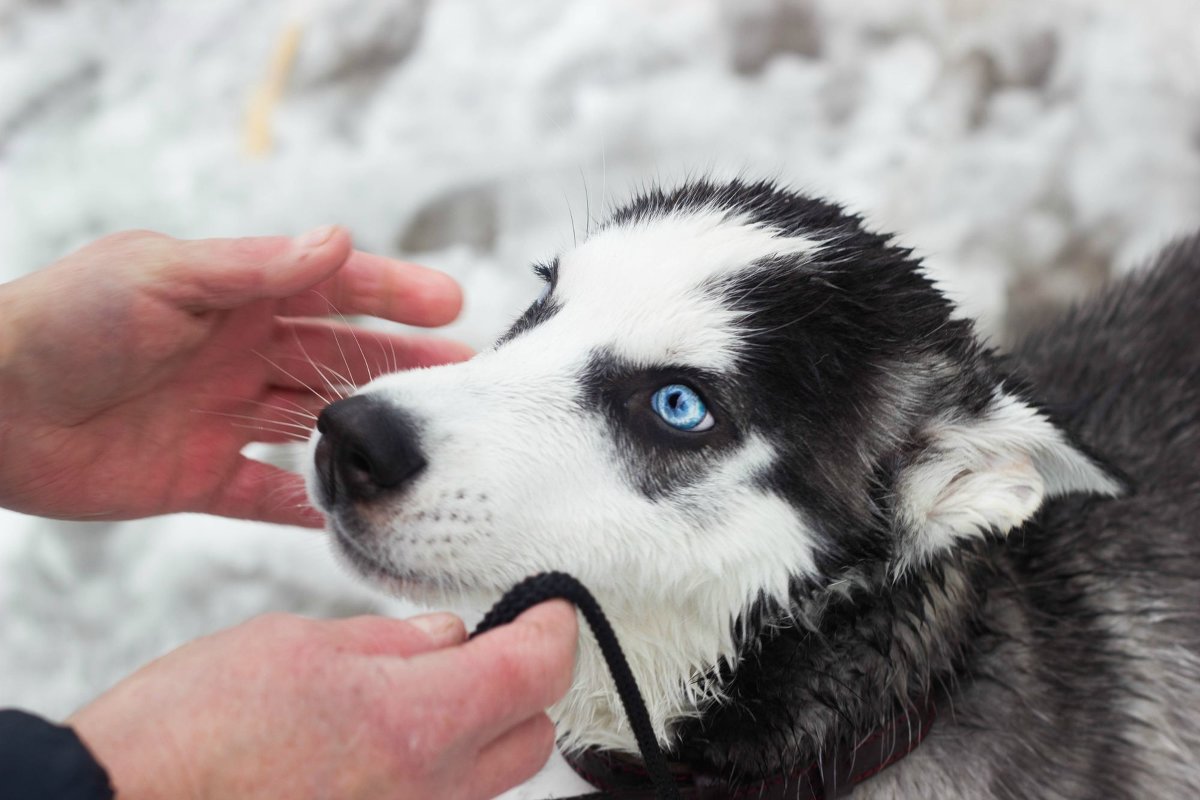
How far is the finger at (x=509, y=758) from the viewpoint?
5.18 ft

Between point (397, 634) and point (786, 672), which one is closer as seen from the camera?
point (397, 634)

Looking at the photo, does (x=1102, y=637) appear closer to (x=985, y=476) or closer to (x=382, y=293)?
(x=985, y=476)

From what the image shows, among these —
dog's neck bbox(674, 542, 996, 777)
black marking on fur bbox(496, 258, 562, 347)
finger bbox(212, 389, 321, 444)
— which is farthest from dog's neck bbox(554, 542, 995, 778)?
finger bbox(212, 389, 321, 444)

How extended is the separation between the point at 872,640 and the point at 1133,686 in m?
0.78

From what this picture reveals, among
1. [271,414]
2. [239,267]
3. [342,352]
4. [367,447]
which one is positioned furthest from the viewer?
[271,414]

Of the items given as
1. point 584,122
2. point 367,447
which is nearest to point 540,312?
point 367,447

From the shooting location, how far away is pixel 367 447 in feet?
5.83

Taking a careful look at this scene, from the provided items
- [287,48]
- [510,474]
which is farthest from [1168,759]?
[287,48]

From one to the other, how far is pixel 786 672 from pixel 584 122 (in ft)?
10.3

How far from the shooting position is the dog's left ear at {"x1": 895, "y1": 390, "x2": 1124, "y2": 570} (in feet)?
6.52

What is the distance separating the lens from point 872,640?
6.79 feet

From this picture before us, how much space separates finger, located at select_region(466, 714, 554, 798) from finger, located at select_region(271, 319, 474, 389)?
1313mm

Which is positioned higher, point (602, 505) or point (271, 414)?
point (602, 505)

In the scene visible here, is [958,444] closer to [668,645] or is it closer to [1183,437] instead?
[668,645]
